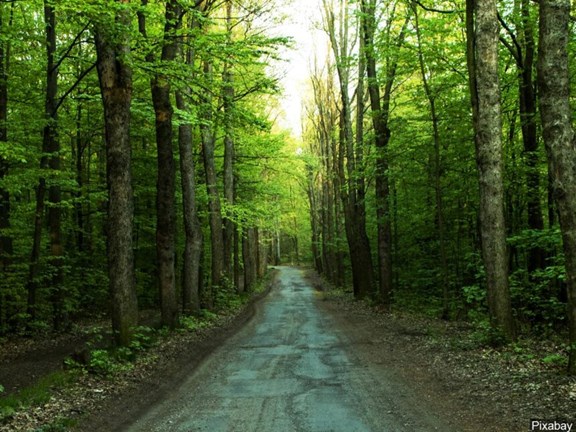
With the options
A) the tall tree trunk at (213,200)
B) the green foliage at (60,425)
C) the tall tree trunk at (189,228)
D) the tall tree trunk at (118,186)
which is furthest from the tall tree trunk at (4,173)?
the green foliage at (60,425)

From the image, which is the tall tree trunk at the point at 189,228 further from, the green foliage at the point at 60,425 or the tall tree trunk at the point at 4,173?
the green foliage at the point at 60,425

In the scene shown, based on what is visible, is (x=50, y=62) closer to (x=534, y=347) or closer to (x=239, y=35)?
(x=239, y=35)

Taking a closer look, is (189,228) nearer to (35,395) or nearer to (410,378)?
Result: (35,395)

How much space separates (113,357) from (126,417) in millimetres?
2721

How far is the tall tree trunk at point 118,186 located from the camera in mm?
9664

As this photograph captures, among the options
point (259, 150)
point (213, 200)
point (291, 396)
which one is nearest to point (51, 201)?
point (213, 200)

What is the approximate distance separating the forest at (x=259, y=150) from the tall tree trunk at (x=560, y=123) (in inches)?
0.7

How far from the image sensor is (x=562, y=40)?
647cm

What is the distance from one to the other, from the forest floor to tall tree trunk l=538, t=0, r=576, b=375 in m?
1.15

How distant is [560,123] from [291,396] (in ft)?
17.4

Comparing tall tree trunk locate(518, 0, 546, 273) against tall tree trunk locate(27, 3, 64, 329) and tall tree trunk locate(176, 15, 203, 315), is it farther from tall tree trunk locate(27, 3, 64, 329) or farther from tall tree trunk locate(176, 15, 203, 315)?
tall tree trunk locate(27, 3, 64, 329)

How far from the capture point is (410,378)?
794cm

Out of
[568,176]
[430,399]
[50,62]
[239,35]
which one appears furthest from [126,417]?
[239,35]

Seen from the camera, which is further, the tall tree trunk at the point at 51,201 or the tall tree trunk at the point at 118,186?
the tall tree trunk at the point at 51,201
